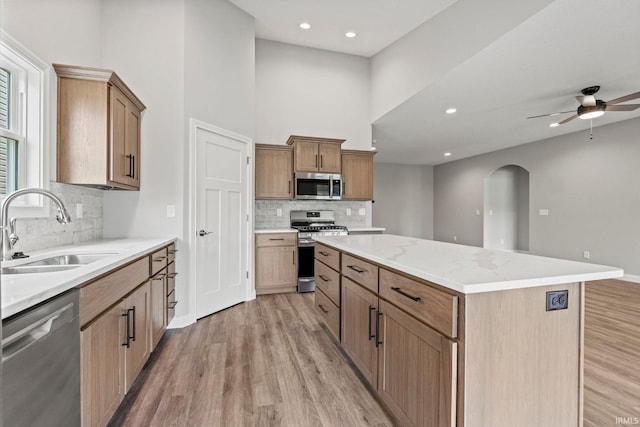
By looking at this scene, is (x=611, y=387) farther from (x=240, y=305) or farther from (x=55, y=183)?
(x=55, y=183)

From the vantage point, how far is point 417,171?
367 inches

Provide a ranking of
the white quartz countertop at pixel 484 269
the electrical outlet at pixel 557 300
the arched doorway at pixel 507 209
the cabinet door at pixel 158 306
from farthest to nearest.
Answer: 1. the arched doorway at pixel 507 209
2. the cabinet door at pixel 158 306
3. the electrical outlet at pixel 557 300
4. the white quartz countertop at pixel 484 269

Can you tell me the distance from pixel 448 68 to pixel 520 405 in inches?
122

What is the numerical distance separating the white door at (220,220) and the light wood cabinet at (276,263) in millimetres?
321

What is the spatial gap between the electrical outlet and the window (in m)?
2.88

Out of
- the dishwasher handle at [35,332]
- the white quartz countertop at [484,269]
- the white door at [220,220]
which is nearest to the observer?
the dishwasher handle at [35,332]

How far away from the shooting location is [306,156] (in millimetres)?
4273

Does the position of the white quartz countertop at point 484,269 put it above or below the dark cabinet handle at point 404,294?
above

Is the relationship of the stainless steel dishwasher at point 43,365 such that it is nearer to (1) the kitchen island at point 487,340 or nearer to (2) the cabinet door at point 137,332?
(2) the cabinet door at point 137,332

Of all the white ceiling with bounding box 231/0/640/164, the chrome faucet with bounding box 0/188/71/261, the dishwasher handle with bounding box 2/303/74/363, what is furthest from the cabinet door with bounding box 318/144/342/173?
the dishwasher handle with bounding box 2/303/74/363

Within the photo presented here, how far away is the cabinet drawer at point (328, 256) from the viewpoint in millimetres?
2264

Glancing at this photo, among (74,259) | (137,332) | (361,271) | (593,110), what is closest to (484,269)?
(361,271)

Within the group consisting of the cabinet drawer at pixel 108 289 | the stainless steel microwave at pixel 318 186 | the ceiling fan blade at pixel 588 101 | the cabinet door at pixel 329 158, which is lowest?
the cabinet drawer at pixel 108 289

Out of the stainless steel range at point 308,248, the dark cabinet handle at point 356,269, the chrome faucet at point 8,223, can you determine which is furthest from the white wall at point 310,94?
the chrome faucet at point 8,223
